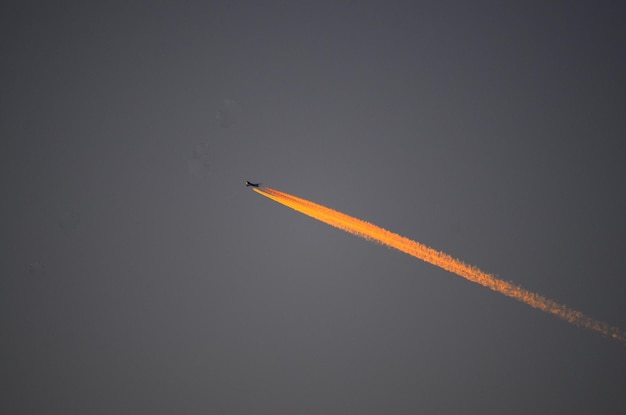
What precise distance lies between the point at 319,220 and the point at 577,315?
8.73 meters

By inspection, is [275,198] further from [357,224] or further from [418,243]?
[418,243]

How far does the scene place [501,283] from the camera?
15.2m

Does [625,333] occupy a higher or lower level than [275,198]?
lower

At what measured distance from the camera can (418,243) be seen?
51.9 ft

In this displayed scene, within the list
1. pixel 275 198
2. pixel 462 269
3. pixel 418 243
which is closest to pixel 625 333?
pixel 462 269

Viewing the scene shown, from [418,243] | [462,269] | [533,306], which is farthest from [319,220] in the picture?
[533,306]

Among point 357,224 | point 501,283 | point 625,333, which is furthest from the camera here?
point 357,224

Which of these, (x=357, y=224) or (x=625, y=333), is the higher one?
(x=357, y=224)

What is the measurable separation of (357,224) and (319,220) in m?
1.37

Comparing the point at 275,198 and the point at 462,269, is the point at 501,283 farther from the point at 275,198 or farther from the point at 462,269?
the point at 275,198

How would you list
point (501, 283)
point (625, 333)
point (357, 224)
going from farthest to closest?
point (357, 224)
point (501, 283)
point (625, 333)

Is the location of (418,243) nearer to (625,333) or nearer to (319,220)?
(319,220)

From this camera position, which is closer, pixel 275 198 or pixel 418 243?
pixel 418 243

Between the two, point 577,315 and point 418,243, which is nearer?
point 577,315
